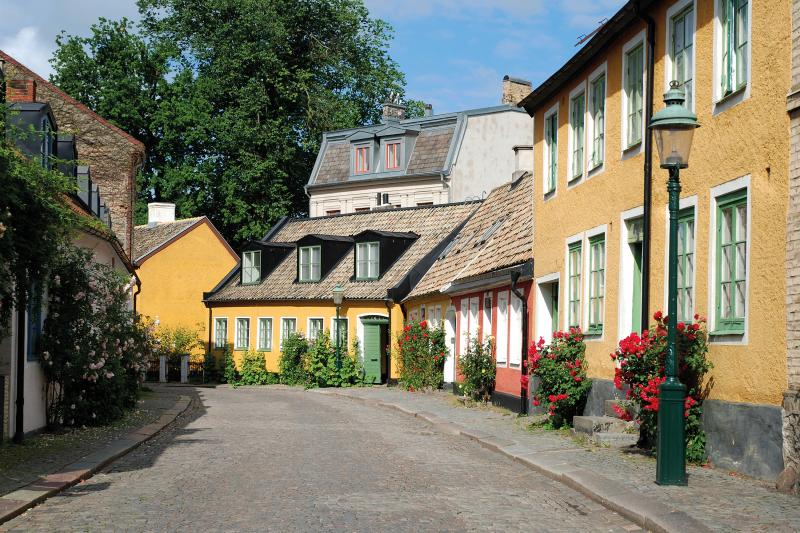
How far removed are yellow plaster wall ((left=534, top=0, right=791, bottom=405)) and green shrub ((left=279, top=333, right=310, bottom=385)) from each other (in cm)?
2184

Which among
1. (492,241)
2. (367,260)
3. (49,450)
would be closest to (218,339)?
(367,260)

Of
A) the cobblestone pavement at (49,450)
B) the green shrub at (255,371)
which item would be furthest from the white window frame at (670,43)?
the green shrub at (255,371)

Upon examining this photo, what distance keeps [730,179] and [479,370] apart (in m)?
12.5

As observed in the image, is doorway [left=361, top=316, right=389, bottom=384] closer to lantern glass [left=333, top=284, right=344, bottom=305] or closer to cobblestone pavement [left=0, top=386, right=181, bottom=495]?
lantern glass [left=333, top=284, right=344, bottom=305]

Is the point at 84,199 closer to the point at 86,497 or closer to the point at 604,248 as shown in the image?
the point at 604,248

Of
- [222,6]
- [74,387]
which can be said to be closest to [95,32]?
[222,6]

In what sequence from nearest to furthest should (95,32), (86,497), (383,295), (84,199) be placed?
(86,497)
(84,199)
(383,295)
(95,32)

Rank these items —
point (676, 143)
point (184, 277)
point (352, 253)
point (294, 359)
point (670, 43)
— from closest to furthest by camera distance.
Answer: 1. point (676, 143)
2. point (670, 43)
3. point (294, 359)
4. point (352, 253)
5. point (184, 277)

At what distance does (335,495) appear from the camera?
1052 centimetres

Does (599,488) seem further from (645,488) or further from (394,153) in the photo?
(394,153)

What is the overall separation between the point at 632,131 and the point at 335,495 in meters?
7.57

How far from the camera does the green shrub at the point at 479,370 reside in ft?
77.8

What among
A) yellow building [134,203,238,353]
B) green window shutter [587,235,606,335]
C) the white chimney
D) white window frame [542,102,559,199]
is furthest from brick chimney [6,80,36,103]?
the white chimney

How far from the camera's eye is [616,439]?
1459 cm
